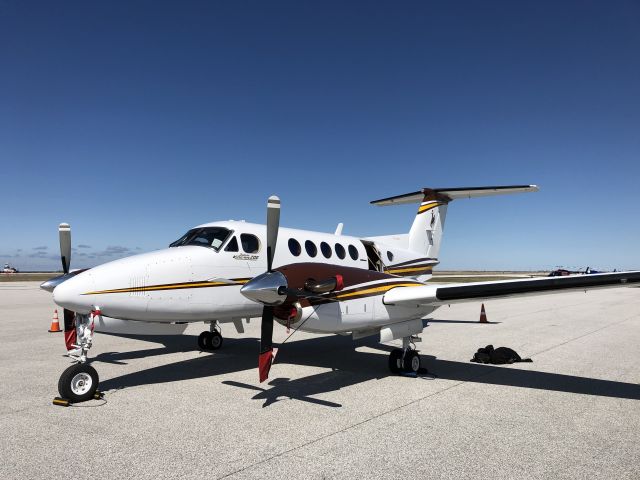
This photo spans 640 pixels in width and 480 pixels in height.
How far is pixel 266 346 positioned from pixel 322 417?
150 centimetres

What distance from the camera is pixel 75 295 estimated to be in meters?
6.65

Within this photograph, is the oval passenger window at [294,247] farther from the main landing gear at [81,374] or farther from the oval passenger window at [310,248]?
the main landing gear at [81,374]

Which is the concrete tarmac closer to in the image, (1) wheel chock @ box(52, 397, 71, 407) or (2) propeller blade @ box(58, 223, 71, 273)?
(1) wheel chock @ box(52, 397, 71, 407)

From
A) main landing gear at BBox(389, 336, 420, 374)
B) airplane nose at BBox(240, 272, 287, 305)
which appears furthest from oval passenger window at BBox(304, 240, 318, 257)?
airplane nose at BBox(240, 272, 287, 305)

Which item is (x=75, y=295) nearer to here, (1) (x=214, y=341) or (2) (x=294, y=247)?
(2) (x=294, y=247)

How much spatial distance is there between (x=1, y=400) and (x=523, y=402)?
7.70 m

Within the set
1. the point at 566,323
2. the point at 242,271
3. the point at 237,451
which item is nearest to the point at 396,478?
the point at 237,451

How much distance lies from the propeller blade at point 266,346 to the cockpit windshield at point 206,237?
2.18 meters

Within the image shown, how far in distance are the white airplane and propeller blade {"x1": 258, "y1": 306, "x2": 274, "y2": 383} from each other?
0.02 metres

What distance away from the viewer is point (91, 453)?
458 centimetres

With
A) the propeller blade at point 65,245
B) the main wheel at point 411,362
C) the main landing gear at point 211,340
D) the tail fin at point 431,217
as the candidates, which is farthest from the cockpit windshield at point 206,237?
the tail fin at point 431,217

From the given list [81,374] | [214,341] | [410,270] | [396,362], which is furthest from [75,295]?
[410,270]

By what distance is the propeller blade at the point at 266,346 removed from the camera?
6.67 m

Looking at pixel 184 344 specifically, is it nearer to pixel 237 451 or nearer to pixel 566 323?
pixel 237 451
